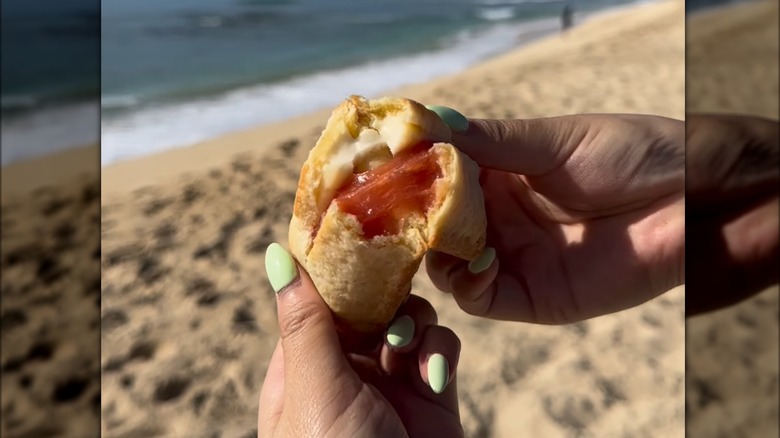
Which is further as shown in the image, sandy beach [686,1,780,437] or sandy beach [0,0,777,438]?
sandy beach [0,0,777,438]

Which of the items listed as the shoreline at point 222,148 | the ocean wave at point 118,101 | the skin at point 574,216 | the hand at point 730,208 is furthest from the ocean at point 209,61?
the hand at point 730,208

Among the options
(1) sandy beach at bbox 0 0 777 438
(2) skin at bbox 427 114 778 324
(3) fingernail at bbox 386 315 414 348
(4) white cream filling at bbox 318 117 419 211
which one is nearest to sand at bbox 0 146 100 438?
(1) sandy beach at bbox 0 0 777 438

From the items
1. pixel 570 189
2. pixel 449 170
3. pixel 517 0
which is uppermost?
pixel 449 170

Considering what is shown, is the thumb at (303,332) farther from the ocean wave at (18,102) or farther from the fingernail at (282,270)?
the ocean wave at (18,102)

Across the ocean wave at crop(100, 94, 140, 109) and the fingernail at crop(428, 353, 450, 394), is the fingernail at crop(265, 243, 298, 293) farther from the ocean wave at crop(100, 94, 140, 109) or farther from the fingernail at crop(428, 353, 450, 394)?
the ocean wave at crop(100, 94, 140, 109)

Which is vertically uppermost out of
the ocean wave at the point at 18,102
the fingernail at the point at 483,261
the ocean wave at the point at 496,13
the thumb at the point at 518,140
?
the thumb at the point at 518,140

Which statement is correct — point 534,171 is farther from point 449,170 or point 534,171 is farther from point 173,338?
point 173,338

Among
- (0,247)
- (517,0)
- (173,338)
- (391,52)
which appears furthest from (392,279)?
(517,0)
